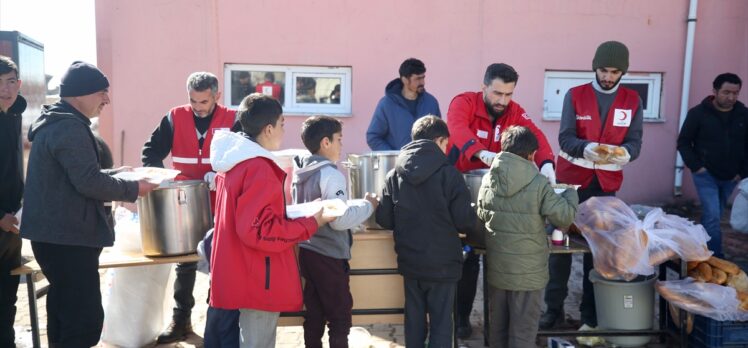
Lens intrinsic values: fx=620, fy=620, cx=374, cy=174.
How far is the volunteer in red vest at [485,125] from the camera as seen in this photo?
3877 millimetres

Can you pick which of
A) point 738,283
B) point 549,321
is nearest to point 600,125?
point 738,283

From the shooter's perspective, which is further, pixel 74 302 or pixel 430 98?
pixel 430 98

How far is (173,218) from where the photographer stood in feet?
10.9

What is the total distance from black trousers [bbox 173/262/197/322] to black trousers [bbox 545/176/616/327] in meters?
2.50

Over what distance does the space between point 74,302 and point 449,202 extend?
6.44 feet

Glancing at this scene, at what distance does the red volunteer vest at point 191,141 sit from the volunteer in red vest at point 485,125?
153 centimetres

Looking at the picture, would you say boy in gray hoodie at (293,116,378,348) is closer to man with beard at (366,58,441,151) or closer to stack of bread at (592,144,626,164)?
man with beard at (366,58,441,151)

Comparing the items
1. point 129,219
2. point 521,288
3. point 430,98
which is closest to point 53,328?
point 129,219

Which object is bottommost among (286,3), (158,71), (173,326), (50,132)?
(173,326)

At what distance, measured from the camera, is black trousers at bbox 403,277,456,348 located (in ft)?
11.2

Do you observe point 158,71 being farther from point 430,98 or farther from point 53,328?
point 53,328

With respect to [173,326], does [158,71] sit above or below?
above

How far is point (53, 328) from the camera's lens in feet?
10.3

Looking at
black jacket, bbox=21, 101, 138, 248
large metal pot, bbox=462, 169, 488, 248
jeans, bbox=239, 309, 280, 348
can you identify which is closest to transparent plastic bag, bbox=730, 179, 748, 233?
large metal pot, bbox=462, 169, 488, 248
